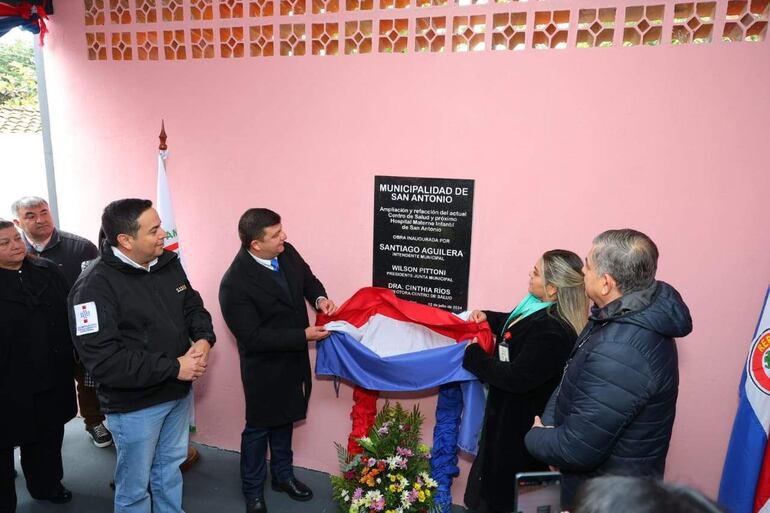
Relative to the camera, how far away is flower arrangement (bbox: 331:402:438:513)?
260 centimetres

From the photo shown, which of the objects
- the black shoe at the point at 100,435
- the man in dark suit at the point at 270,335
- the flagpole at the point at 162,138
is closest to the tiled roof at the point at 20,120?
the flagpole at the point at 162,138

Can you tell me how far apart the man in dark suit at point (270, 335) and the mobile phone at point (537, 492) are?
1420mm

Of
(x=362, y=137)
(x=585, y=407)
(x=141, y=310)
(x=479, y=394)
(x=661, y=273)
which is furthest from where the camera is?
(x=362, y=137)

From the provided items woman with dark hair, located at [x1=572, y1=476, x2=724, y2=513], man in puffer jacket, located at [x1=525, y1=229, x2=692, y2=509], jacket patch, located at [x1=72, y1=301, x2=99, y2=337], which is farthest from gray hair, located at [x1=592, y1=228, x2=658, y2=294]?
jacket patch, located at [x1=72, y1=301, x2=99, y2=337]

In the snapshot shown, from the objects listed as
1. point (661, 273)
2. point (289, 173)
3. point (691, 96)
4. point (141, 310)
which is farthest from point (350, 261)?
point (691, 96)

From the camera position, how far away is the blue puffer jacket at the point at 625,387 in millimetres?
1581

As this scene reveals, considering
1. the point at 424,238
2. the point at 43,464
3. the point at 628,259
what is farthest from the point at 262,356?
the point at 628,259

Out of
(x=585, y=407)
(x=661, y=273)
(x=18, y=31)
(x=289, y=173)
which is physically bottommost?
(x=585, y=407)

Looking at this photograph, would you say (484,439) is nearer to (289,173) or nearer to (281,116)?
(289,173)

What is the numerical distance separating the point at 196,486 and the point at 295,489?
648 mm

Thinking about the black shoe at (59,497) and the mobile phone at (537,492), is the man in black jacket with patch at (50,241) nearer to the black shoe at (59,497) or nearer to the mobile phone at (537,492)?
the black shoe at (59,497)

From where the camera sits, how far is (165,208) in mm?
3201

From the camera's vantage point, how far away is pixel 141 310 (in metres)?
2.26

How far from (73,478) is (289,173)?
2.37 metres
